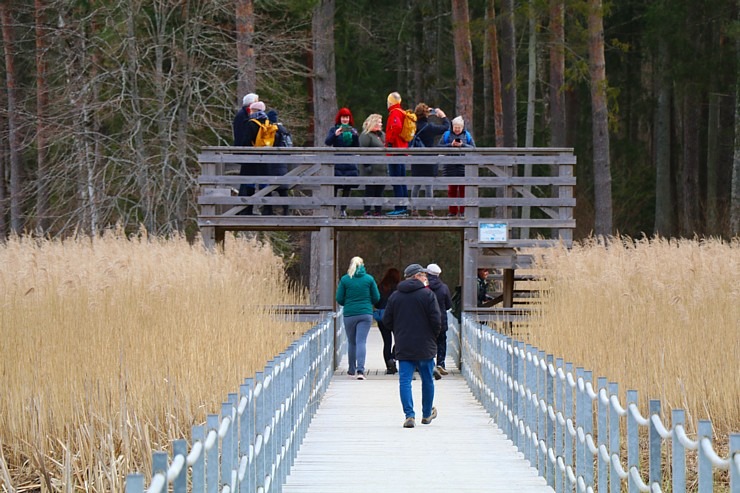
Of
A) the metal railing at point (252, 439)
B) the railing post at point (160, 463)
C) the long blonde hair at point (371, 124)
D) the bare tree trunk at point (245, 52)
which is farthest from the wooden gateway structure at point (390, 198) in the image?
the railing post at point (160, 463)

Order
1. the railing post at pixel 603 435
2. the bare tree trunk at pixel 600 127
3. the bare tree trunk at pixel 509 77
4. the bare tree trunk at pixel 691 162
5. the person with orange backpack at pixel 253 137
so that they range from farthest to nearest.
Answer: the bare tree trunk at pixel 691 162 < the bare tree trunk at pixel 509 77 < the bare tree trunk at pixel 600 127 < the person with orange backpack at pixel 253 137 < the railing post at pixel 603 435

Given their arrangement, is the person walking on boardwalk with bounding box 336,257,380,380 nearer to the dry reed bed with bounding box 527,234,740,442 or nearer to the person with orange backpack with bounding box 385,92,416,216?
the dry reed bed with bounding box 527,234,740,442

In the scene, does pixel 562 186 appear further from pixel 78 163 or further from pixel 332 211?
pixel 78 163

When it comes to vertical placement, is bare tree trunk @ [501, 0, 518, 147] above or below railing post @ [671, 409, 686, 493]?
above

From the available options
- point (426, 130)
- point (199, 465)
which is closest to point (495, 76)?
point (426, 130)

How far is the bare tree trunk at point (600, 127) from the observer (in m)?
30.0

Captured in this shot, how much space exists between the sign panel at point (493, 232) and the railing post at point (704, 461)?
1473 centimetres

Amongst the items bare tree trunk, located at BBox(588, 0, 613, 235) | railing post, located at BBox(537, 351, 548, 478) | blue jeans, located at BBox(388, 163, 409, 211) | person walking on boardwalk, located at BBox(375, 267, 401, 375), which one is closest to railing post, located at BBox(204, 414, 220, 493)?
railing post, located at BBox(537, 351, 548, 478)

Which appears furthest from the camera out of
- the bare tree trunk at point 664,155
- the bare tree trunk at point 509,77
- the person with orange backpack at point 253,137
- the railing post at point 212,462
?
the bare tree trunk at point 664,155

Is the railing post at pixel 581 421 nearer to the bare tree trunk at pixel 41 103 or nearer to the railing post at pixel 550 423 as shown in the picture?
the railing post at pixel 550 423

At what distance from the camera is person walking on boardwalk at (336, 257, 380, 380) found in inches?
749

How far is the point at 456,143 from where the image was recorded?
22141 millimetres

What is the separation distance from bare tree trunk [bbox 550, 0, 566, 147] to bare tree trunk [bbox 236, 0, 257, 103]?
24.2 feet

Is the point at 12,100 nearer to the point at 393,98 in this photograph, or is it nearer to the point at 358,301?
the point at 393,98
